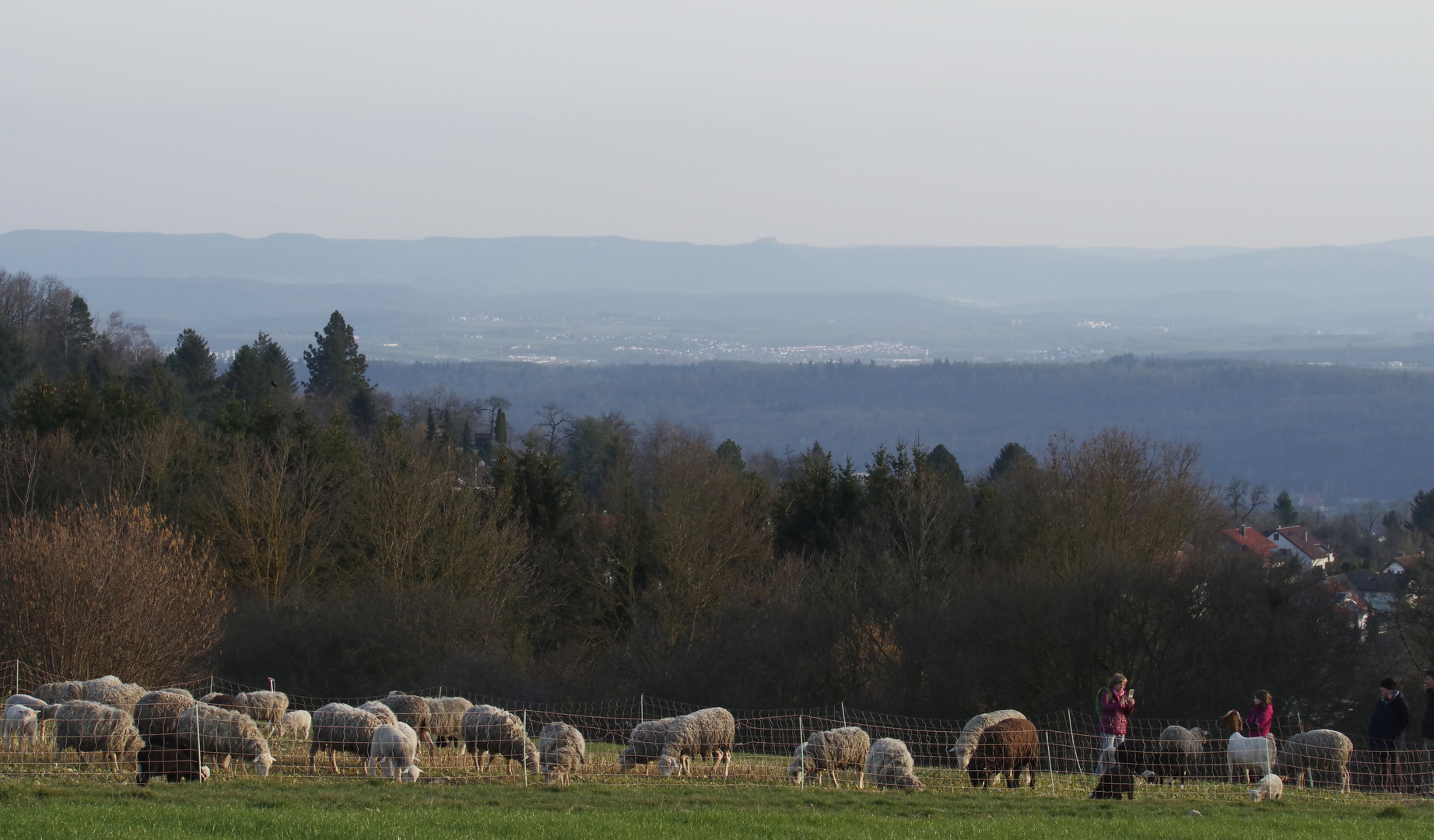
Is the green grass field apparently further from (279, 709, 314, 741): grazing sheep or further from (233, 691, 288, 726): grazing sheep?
(233, 691, 288, 726): grazing sheep

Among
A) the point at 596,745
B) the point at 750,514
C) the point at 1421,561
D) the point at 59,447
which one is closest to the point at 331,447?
the point at 59,447

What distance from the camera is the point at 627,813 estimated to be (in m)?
13.4

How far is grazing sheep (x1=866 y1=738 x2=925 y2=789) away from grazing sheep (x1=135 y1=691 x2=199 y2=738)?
321 inches

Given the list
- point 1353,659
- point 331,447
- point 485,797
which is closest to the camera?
point 485,797

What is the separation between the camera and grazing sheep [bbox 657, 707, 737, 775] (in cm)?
1766

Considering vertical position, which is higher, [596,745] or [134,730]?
[134,730]

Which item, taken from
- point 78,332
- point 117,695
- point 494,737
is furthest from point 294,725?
point 78,332

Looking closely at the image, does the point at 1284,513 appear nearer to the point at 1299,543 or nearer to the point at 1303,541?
the point at 1303,541

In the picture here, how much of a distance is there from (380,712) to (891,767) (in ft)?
22.2

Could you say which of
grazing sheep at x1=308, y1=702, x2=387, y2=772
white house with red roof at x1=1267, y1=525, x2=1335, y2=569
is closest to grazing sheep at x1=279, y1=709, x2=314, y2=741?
grazing sheep at x1=308, y1=702, x2=387, y2=772

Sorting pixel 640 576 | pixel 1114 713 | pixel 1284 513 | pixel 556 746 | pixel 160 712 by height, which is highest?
pixel 1114 713

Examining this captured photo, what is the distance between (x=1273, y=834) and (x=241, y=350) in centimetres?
6884

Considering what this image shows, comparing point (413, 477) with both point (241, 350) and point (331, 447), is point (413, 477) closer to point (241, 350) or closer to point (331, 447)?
point (331, 447)

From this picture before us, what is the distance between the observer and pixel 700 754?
1825 cm
